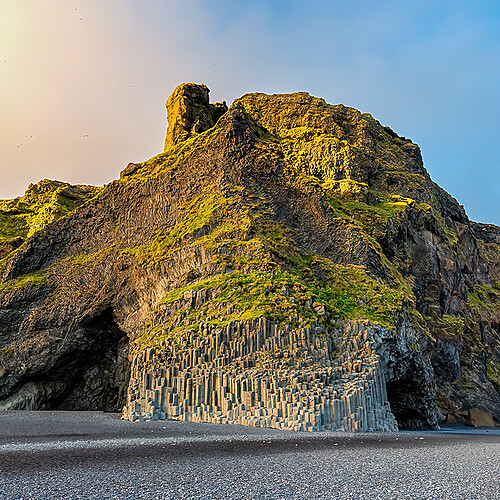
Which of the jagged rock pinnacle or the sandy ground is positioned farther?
the jagged rock pinnacle

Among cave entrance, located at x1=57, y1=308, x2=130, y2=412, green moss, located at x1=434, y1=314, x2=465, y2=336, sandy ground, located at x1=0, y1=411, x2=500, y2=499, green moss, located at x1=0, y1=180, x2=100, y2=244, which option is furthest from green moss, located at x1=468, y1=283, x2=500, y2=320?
sandy ground, located at x1=0, y1=411, x2=500, y2=499

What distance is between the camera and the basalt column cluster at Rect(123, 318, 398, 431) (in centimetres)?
1944

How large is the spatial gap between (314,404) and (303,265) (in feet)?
41.3

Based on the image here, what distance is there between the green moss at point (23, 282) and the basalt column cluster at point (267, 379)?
17.9m

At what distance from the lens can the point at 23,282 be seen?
3812 centimetres

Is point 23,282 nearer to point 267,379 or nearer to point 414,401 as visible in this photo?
point 267,379

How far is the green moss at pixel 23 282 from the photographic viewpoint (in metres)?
37.8

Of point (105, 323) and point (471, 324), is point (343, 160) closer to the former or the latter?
point (471, 324)

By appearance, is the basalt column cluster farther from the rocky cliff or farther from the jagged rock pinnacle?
the jagged rock pinnacle

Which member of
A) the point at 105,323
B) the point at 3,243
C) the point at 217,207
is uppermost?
the point at 3,243

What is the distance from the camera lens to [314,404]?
19.2 m

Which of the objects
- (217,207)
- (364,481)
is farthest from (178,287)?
(364,481)

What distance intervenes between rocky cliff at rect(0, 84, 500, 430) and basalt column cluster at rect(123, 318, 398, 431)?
2.9 inches

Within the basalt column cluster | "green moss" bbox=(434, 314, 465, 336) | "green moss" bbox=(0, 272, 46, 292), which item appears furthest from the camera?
"green moss" bbox=(434, 314, 465, 336)
